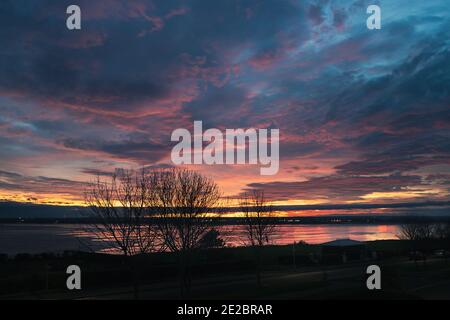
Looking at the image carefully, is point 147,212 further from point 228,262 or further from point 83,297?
point 228,262

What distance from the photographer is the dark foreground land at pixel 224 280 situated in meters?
27.5

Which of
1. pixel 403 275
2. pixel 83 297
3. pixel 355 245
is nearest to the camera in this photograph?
pixel 83 297

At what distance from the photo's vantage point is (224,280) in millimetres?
39250

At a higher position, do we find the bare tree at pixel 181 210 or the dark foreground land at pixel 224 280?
the bare tree at pixel 181 210

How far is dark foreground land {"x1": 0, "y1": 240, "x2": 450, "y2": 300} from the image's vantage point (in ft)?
90.3

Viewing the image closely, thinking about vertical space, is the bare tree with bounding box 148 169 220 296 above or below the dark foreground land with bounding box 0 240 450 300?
above

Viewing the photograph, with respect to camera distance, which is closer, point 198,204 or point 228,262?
point 198,204

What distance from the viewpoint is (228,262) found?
46.6m

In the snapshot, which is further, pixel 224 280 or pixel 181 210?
pixel 224 280
